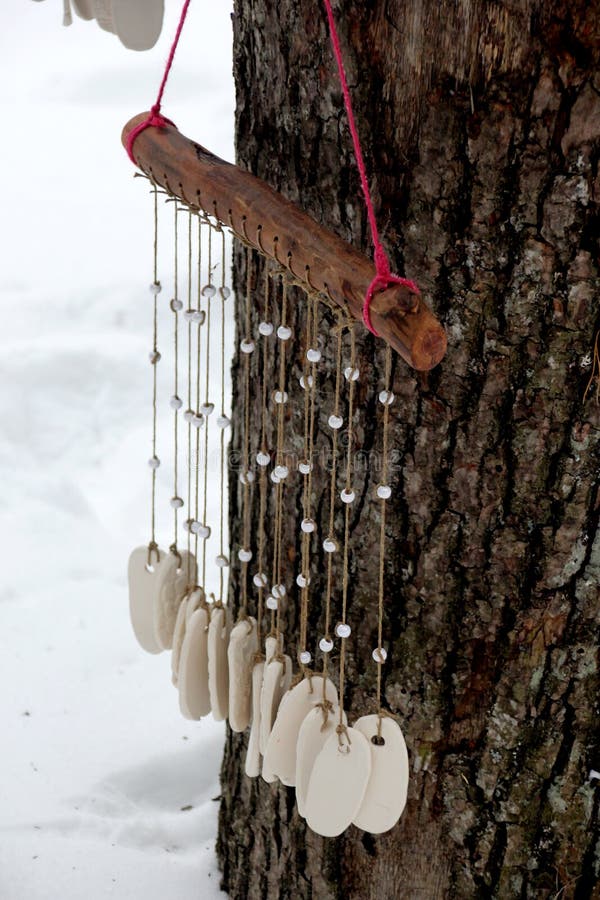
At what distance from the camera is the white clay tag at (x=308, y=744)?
1.05 m

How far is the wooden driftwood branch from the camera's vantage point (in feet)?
2.82

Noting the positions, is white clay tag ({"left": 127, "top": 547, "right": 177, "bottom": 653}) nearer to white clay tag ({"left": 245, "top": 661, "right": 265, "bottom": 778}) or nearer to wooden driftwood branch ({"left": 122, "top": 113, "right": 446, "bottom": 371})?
white clay tag ({"left": 245, "top": 661, "right": 265, "bottom": 778})

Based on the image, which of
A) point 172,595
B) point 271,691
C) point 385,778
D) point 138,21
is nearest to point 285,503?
point 172,595

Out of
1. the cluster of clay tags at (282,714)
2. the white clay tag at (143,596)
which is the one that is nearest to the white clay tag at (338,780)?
the cluster of clay tags at (282,714)

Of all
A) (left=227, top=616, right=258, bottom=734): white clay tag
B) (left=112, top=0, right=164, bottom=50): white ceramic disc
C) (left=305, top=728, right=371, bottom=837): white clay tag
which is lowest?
(left=305, top=728, right=371, bottom=837): white clay tag

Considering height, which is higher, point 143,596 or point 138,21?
point 138,21

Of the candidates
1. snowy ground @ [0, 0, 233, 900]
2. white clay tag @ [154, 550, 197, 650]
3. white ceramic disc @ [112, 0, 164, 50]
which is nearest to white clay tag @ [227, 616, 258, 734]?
white clay tag @ [154, 550, 197, 650]

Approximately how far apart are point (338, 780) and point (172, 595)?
0.34m

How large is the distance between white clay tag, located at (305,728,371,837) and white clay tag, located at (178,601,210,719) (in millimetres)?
222

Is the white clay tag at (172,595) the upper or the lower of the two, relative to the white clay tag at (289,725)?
upper

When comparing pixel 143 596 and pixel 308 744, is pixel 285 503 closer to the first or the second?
pixel 143 596

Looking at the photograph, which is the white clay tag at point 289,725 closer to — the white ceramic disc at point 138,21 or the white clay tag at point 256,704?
the white clay tag at point 256,704

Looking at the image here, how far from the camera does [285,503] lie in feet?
4.28

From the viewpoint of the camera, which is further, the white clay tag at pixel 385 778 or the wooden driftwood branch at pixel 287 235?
the white clay tag at pixel 385 778
